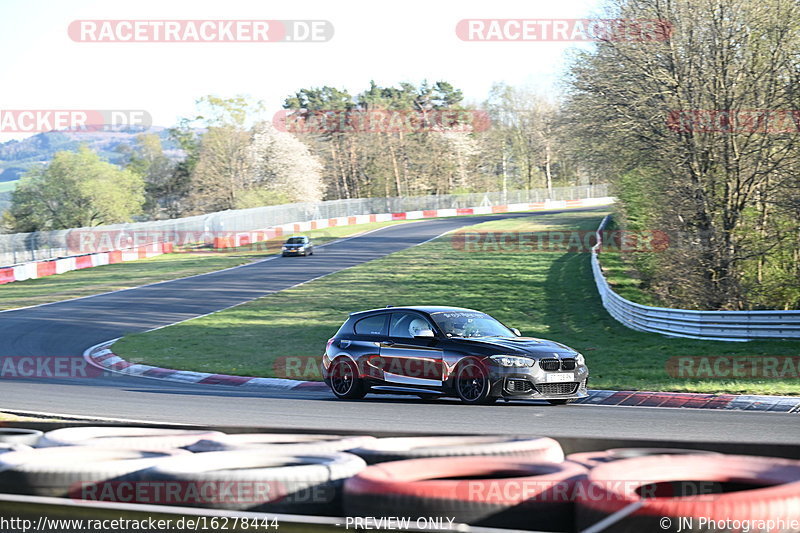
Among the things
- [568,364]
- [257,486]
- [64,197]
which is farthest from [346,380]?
[64,197]

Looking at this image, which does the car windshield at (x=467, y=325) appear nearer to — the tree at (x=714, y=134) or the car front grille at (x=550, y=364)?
the car front grille at (x=550, y=364)

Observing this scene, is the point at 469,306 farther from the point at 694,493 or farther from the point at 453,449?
the point at 694,493

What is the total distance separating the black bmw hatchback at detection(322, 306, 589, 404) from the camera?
39.4 ft

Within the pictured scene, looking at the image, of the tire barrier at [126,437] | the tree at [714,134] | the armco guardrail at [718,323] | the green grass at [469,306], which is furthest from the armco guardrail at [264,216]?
the tire barrier at [126,437]

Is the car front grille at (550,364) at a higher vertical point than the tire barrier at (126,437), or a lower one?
lower

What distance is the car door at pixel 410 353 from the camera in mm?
12539

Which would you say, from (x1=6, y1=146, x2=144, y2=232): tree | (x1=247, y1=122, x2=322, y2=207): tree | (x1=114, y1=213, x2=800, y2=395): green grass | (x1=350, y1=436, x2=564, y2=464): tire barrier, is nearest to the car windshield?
(x1=114, y1=213, x2=800, y2=395): green grass

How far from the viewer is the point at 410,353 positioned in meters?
12.8

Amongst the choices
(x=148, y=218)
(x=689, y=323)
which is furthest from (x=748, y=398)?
(x=148, y=218)

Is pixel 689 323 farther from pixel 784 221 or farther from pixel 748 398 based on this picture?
pixel 748 398

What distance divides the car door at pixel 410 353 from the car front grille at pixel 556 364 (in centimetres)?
153

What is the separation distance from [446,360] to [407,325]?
3.47 feet

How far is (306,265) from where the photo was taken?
4372 centimetres

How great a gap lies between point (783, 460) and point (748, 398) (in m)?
8.92
